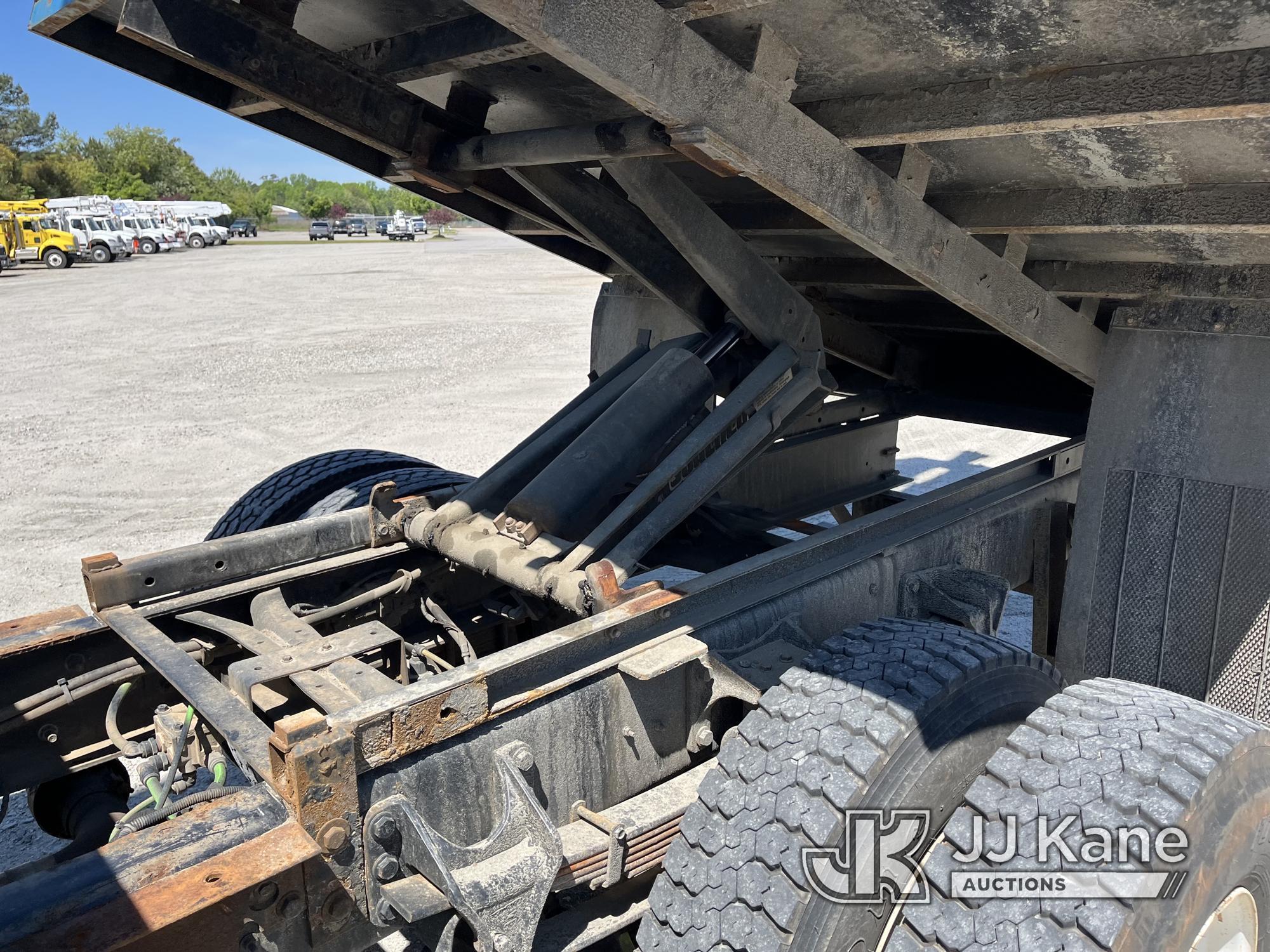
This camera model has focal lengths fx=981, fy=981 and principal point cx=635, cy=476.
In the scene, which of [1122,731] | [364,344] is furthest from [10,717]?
[364,344]

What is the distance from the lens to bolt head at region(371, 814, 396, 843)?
202cm

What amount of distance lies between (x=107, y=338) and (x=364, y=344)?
511 cm

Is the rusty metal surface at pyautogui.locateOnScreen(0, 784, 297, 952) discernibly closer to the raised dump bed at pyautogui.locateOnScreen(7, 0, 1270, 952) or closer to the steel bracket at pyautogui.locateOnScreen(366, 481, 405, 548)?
the raised dump bed at pyautogui.locateOnScreen(7, 0, 1270, 952)

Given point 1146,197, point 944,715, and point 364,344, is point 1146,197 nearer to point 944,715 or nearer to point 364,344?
point 944,715

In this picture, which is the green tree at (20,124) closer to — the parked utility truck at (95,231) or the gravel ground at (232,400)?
the parked utility truck at (95,231)

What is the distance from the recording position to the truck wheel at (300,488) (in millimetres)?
4152

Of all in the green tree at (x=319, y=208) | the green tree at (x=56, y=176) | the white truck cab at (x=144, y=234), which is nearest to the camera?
the white truck cab at (x=144, y=234)

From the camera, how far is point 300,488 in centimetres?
421

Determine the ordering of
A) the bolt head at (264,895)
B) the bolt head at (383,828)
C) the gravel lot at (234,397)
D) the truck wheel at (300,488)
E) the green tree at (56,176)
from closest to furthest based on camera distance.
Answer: the bolt head at (264,895) < the bolt head at (383,828) < the truck wheel at (300,488) < the gravel lot at (234,397) < the green tree at (56,176)

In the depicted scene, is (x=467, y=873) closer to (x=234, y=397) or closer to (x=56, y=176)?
(x=234, y=397)

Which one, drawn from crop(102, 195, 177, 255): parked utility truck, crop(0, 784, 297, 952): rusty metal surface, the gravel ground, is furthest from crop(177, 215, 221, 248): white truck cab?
crop(0, 784, 297, 952): rusty metal surface

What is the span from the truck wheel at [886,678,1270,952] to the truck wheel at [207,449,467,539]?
270 cm

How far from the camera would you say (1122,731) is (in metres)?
2.21

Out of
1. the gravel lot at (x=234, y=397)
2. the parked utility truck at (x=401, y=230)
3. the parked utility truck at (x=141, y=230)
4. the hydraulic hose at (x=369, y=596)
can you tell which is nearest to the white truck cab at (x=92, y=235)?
the parked utility truck at (x=141, y=230)
